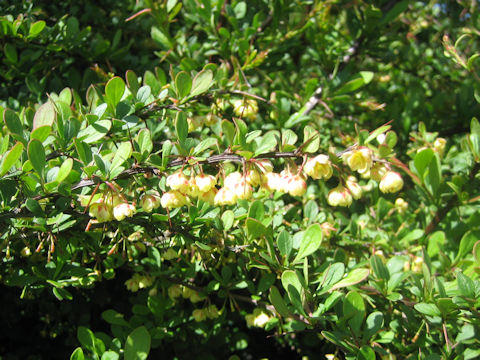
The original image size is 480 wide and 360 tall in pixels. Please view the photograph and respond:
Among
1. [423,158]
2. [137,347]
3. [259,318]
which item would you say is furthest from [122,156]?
[423,158]

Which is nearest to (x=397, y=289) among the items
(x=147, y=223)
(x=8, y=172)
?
(x=147, y=223)

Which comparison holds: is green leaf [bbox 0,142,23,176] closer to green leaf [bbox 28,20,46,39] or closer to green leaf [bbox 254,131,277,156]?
green leaf [bbox 254,131,277,156]

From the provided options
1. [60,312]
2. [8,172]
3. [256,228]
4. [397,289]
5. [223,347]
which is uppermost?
[8,172]

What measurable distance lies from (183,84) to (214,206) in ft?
1.30

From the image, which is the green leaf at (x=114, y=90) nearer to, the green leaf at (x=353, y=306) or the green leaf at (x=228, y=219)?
the green leaf at (x=228, y=219)

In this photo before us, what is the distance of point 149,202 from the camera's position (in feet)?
3.80

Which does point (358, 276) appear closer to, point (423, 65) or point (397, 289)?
point (397, 289)

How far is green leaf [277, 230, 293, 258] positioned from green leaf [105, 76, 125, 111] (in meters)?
0.62

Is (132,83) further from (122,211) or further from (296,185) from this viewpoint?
(296,185)

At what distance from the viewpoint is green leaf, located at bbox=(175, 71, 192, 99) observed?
124cm

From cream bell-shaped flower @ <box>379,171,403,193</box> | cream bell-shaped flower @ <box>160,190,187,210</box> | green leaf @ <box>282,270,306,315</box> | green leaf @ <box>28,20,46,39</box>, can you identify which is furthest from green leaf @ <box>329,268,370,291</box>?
green leaf @ <box>28,20,46,39</box>

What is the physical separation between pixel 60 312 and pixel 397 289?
151cm

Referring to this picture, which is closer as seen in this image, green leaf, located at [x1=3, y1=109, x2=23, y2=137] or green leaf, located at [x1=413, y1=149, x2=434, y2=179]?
green leaf, located at [x1=3, y1=109, x2=23, y2=137]

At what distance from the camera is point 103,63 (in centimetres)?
209
